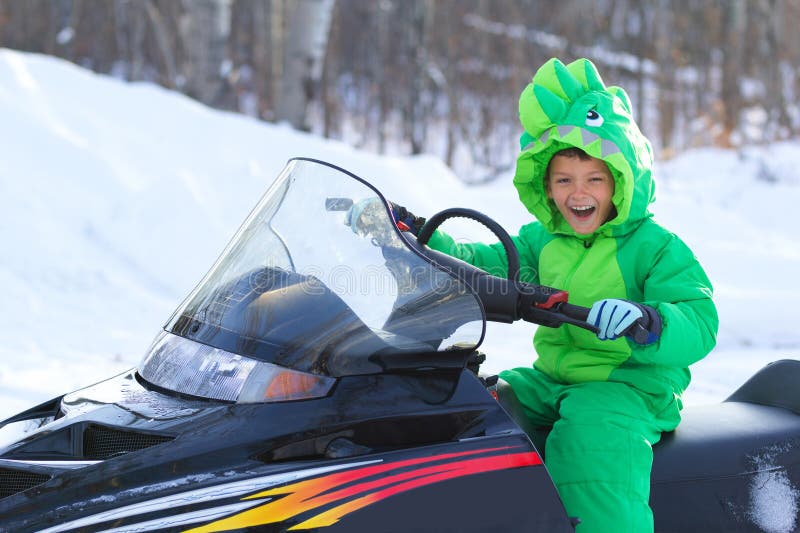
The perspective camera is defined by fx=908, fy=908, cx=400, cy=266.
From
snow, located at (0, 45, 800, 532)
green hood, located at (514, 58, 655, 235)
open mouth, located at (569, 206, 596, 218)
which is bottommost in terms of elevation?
snow, located at (0, 45, 800, 532)

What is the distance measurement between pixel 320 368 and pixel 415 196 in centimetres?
565

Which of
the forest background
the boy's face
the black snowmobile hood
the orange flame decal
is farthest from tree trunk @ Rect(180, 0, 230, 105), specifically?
the orange flame decal

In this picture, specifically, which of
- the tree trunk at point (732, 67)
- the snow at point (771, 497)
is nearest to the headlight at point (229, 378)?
the snow at point (771, 497)

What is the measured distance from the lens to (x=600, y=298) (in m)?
2.54

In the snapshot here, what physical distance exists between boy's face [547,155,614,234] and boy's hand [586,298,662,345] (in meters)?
0.52

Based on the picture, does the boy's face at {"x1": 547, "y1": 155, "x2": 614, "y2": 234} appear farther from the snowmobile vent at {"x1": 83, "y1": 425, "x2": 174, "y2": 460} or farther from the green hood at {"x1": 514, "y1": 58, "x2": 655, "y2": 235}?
the snowmobile vent at {"x1": 83, "y1": 425, "x2": 174, "y2": 460}

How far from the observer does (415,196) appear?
24.7ft

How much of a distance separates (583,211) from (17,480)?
64.5 inches

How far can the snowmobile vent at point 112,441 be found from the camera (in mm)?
1869

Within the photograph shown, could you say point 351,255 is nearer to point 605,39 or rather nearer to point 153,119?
point 153,119

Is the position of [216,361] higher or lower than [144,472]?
higher

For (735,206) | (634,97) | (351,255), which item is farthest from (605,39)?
(351,255)

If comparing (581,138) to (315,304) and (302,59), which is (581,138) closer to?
(315,304)

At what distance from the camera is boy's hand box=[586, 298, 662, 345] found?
6.89 feet
